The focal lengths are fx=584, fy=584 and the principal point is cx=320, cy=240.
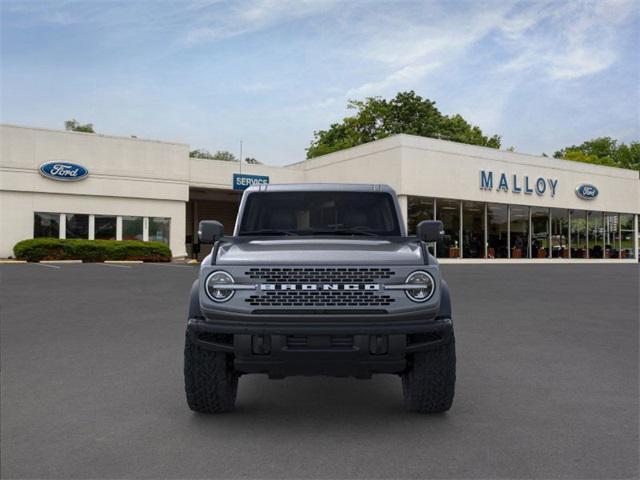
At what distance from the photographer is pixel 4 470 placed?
3449mm

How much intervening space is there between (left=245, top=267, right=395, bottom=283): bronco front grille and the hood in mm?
45

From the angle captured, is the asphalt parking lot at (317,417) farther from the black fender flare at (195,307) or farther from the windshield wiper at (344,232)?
the windshield wiper at (344,232)

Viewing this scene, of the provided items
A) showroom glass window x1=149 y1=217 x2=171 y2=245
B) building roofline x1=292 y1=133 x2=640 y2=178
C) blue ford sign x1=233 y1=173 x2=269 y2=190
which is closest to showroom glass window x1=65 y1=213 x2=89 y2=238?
showroom glass window x1=149 y1=217 x2=171 y2=245

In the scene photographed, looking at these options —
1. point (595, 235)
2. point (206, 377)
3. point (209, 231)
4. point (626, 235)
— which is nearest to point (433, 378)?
point (206, 377)

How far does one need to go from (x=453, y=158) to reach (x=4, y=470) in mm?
34223

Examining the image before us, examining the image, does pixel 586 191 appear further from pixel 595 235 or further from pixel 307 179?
pixel 307 179

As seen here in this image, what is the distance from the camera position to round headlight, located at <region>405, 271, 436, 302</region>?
4.20 metres

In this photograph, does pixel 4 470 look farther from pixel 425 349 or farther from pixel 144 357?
pixel 144 357

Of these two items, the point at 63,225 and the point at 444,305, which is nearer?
the point at 444,305

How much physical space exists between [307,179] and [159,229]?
11147 mm

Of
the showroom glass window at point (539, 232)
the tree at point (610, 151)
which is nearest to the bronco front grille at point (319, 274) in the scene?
the showroom glass window at point (539, 232)

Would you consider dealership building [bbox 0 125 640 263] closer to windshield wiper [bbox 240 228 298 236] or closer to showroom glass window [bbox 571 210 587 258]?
showroom glass window [bbox 571 210 587 258]

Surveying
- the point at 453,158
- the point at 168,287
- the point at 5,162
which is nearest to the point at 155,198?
the point at 5,162

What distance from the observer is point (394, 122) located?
62.4 m
